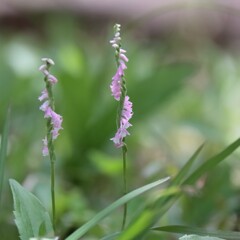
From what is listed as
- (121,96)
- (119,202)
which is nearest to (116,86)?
(121,96)

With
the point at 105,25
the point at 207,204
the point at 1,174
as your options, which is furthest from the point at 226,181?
the point at 105,25

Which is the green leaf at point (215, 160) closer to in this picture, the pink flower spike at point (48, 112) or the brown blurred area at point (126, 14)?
the pink flower spike at point (48, 112)

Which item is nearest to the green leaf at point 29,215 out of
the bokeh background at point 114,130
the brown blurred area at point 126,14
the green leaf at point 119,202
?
the green leaf at point 119,202

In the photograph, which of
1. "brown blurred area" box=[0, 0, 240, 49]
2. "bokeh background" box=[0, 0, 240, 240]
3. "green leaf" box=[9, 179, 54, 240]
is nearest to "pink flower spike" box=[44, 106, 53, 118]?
"green leaf" box=[9, 179, 54, 240]

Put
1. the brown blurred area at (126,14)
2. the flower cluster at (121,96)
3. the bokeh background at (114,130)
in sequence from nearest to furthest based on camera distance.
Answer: the flower cluster at (121,96) < the bokeh background at (114,130) < the brown blurred area at (126,14)

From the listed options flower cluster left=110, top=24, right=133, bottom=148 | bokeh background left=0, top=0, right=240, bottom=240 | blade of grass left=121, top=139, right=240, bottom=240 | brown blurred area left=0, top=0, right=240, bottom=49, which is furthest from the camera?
brown blurred area left=0, top=0, right=240, bottom=49

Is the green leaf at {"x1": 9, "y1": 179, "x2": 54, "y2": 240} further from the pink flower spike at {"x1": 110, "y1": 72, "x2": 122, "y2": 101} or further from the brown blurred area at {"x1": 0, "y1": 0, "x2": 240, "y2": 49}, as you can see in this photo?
the brown blurred area at {"x1": 0, "y1": 0, "x2": 240, "y2": 49}

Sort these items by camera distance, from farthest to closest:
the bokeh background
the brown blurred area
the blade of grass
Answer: the brown blurred area < the bokeh background < the blade of grass

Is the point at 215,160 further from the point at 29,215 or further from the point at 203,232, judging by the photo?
the point at 29,215

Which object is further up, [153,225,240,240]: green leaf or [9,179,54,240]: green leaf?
[9,179,54,240]: green leaf
